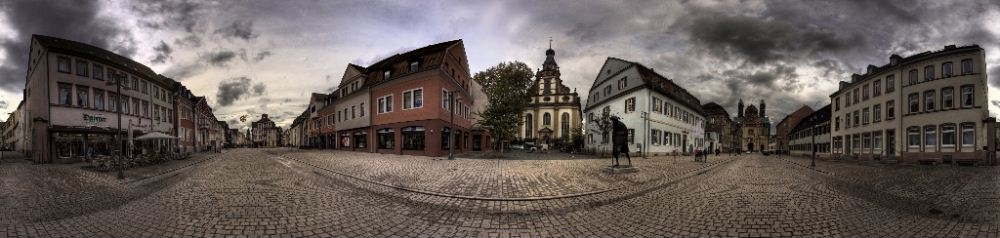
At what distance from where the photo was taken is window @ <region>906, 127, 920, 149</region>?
22906 mm

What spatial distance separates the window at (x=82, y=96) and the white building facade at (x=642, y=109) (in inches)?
1403

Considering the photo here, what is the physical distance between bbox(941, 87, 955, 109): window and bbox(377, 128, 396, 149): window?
34165 millimetres

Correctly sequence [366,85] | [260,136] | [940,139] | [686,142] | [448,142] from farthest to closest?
[260,136], [686,142], [366,85], [448,142], [940,139]

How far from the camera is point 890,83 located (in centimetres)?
2456

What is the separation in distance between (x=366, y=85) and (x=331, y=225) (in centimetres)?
3017

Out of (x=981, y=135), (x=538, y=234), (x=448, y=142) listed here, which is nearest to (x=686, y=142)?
(x=981, y=135)

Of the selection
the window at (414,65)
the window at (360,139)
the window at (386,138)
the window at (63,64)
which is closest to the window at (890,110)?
the window at (414,65)

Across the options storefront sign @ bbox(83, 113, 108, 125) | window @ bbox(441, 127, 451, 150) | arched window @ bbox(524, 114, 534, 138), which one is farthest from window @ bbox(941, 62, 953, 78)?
storefront sign @ bbox(83, 113, 108, 125)

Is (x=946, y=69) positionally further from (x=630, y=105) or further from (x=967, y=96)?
(x=630, y=105)

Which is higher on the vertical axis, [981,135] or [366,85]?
[366,85]

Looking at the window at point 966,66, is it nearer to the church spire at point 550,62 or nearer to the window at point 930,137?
the window at point 930,137

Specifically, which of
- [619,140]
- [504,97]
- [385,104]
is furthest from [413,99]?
[619,140]

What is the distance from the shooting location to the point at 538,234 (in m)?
5.30

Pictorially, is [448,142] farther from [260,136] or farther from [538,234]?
[260,136]
